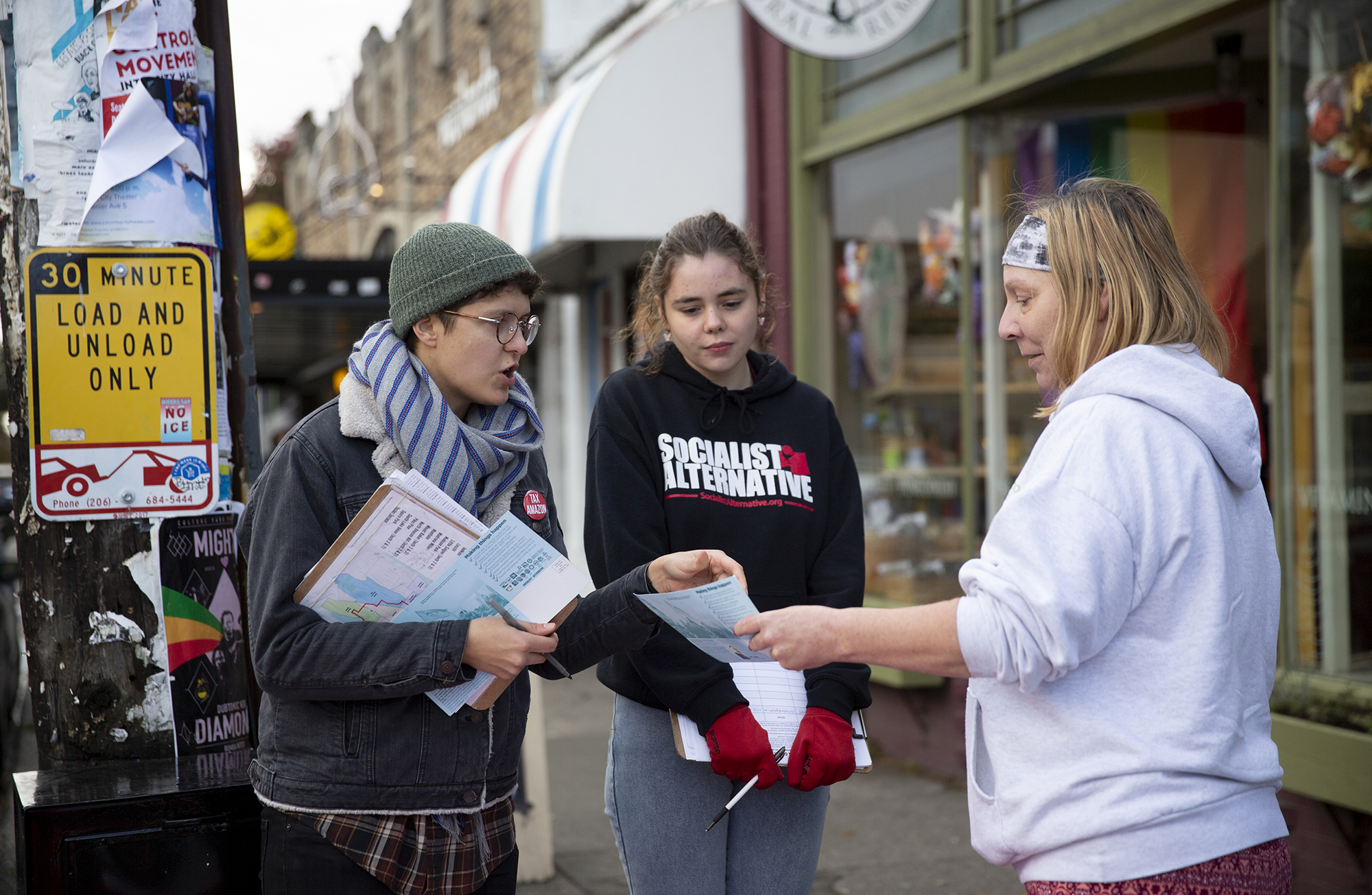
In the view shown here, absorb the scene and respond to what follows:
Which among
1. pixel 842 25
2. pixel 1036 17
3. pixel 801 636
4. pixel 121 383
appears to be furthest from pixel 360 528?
pixel 1036 17

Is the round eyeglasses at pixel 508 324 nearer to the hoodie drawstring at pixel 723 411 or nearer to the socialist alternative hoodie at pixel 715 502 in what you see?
the socialist alternative hoodie at pixel 715 502

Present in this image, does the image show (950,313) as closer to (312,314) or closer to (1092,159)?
(1092,159)

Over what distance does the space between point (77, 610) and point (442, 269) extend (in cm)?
121

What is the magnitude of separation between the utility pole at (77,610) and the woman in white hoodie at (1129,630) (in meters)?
1.71

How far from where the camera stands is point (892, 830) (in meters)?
5.38

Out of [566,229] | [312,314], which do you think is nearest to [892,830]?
[566,229]

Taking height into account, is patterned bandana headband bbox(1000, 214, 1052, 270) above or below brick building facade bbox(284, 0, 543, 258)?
below

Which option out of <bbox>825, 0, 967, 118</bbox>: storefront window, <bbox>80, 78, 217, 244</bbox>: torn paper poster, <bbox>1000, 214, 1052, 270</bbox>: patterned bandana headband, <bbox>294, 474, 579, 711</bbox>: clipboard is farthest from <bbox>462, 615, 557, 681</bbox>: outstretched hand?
<bbox>825, 0, 967, 118</bbox>: storefront window

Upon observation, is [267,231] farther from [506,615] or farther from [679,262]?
[506,615]

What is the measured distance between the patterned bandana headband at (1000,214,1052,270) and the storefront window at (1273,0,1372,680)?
3.18 metres

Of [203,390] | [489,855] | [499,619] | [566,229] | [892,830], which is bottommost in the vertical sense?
[892,830]

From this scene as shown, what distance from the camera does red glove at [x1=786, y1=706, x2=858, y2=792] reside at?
7.93 ft

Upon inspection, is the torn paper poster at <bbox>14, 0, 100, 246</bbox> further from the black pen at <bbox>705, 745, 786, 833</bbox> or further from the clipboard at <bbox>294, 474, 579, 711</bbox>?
the black pen at <bbox>705, 745, 786, 833</bbox>

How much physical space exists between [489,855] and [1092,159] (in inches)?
211
